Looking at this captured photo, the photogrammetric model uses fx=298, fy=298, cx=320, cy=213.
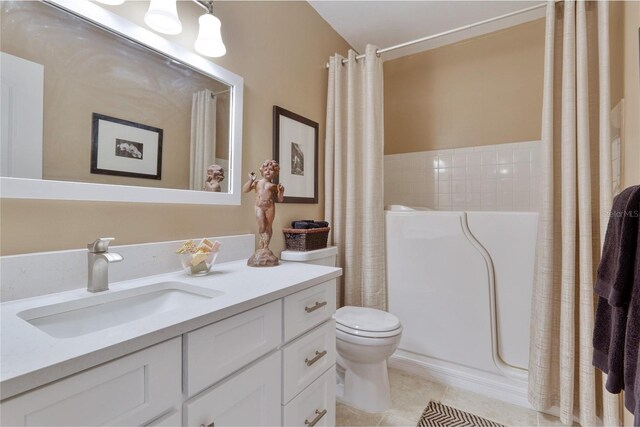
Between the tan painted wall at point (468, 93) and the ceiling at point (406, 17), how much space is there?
16cm

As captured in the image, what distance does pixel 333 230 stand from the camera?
2.11 metres

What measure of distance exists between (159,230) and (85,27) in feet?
2.36

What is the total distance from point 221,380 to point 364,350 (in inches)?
36.3

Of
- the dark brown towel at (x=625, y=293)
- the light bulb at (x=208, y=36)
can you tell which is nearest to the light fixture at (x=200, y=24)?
the light bulb at (x=208, y=36)

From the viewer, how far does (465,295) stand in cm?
184

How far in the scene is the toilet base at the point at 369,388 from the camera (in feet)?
5.24

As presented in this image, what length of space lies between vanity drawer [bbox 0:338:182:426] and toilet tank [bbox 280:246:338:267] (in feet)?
3.41

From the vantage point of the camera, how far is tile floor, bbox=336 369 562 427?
152cm

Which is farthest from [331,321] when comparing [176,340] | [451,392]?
[451,392]

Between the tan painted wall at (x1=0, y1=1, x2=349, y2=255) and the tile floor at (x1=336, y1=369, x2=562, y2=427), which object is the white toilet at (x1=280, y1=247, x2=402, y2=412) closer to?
the tile floor at (x1=336, y1=369, x2=562, y2=427)

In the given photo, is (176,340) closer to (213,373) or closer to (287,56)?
(213,373)

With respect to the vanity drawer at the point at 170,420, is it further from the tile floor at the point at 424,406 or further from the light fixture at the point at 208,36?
the light fixture at the point at 208,36

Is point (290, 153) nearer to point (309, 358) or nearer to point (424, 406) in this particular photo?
point (309, 358)

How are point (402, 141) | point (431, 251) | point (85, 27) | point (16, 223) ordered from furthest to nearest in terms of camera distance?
1. point (402, 141)
2. point (431, 251)
3. point (85, 27)
4. point (16, 223)
